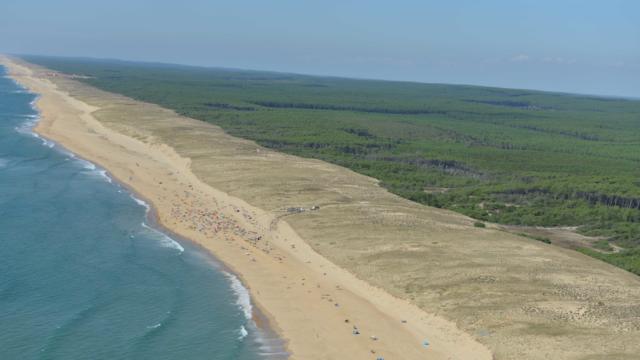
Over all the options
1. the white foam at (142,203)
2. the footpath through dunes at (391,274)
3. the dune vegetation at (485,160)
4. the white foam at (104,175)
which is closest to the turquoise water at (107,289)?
the white foam at (142,203)

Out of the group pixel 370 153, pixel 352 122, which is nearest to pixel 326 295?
pixel 370 153

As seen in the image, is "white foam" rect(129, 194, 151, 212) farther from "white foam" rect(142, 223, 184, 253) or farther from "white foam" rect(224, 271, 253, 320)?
"white foam" rect(224, 271, 253, 320)

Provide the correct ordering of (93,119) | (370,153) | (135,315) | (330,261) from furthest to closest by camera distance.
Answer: (93,119) < (370,153) < (330,261) < (135,315)

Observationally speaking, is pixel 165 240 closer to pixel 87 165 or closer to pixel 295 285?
pixel 295 285

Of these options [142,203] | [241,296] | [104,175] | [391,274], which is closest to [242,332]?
[241,296]

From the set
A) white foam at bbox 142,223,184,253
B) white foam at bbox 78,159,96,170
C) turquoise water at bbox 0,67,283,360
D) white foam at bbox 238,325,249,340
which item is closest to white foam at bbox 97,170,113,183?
white foam at bbox 78,159,96,170

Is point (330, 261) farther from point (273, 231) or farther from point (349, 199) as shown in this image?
point (349, 199)
